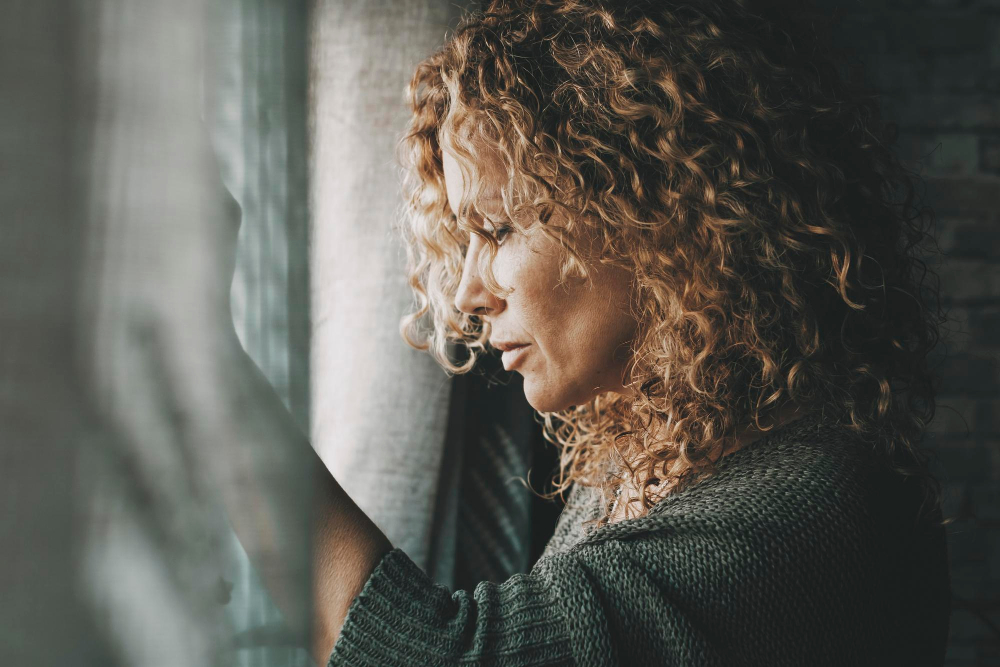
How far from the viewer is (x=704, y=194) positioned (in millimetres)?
710

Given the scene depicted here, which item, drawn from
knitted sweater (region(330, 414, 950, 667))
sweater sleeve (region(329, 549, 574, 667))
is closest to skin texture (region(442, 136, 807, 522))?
knitted sweater (region(330, 414, 950, 667))

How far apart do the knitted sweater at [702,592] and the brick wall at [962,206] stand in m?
0.90

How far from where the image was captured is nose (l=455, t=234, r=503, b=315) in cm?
76

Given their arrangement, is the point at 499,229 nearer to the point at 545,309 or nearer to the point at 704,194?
the point at 545,309

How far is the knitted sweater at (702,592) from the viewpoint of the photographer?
1.82 feet

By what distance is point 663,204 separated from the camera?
2.40ft

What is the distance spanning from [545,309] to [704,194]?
189 millimetres

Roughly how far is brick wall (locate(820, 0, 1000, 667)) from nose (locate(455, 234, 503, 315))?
106cm

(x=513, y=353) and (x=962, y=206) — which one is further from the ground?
(x=513, y=353)

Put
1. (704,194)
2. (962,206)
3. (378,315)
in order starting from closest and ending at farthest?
(704,194)
(378,315)
(962,206)

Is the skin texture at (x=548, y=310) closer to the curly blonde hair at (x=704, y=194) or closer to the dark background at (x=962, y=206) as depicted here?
the curly blonde hair at (x=704, y=194)

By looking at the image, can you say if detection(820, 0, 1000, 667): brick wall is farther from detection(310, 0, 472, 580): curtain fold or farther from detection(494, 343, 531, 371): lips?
detection(494, 343, 531, 371): lips

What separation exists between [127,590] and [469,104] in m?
0.55

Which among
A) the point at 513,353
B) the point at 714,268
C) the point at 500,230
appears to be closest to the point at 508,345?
the point at 513,353
